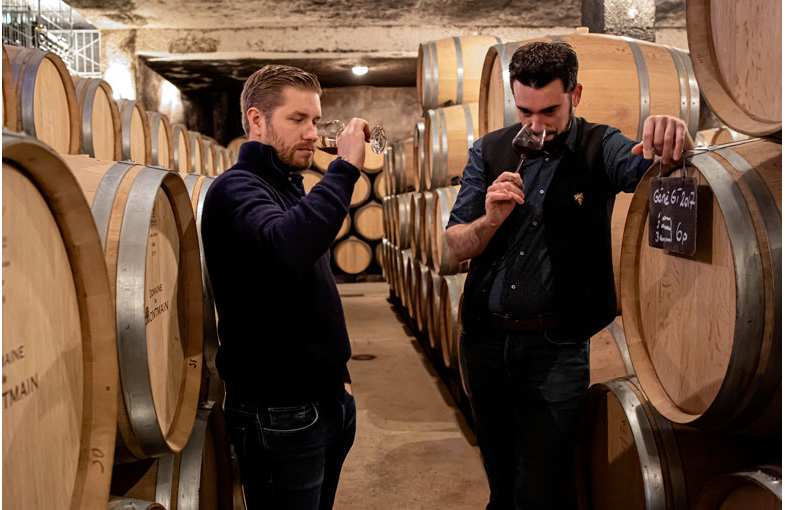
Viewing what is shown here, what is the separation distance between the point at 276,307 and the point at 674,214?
953mm

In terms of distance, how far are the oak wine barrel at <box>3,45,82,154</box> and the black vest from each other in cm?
177

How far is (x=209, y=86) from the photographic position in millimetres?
11211

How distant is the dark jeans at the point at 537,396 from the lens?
82.7 inches

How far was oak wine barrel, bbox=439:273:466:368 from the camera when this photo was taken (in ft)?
13.6

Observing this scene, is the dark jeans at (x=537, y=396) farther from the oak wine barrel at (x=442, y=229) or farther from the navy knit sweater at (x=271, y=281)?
the oak wine barrel at (x=442, y=229)

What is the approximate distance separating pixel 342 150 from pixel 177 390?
767 millimetres

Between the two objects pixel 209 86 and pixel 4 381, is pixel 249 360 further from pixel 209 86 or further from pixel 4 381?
pixel 209 86

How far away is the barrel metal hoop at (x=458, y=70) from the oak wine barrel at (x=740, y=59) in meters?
3.19

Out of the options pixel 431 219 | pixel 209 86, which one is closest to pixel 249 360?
pixel 431 219

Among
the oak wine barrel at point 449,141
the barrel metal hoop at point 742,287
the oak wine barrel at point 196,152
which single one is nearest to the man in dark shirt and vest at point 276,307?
the barrel metal hoop at point 742,287

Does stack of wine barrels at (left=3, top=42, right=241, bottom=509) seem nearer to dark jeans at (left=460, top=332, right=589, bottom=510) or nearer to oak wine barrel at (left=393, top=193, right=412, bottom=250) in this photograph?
dark jeans at (left=460, top=332, right=589, bottom=510)

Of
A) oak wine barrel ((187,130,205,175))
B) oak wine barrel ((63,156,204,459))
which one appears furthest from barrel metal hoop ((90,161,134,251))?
oak wine barrel ((187,130,205,175))

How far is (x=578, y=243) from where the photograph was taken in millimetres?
2125

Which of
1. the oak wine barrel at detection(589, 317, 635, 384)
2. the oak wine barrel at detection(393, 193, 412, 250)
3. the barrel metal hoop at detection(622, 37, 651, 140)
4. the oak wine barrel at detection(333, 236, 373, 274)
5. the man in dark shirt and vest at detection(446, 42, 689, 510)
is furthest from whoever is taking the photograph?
the oak wine barrel at detection(333, 236, 373, 274)
